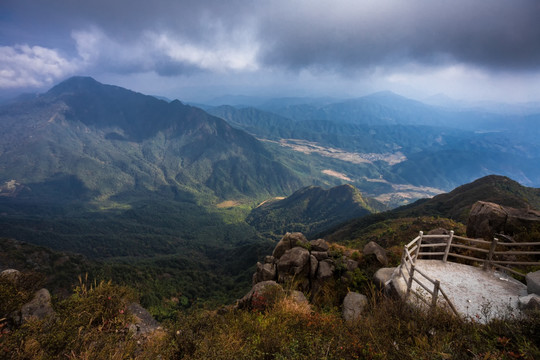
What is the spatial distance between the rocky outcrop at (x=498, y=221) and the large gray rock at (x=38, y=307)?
2568cm

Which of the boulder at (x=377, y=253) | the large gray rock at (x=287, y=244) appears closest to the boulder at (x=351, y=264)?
the boulder at (x=377, y=253)

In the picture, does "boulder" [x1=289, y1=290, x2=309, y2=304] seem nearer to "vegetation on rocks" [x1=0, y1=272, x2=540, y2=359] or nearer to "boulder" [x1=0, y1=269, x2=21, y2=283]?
"vegetation on rocks" [x1=0, y1=272, x2=540, y2=359]

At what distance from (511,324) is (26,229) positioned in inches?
9187

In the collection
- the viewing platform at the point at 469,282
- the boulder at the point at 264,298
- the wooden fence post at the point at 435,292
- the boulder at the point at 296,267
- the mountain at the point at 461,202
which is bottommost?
the mountain at the point at 461,202

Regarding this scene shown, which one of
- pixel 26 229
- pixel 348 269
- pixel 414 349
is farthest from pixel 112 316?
pixel 26 229

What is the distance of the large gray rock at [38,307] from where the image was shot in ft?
30.3

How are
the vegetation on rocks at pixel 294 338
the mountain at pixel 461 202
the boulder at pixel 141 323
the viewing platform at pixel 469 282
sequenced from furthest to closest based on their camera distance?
the mountain at pixel 461 202
the boulder at pixel 141 323
the viewing platform at pixel 469 282
the vegetation on rocks at pixel 294 338

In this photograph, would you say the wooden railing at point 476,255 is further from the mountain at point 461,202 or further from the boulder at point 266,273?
the mountain at point 461,202

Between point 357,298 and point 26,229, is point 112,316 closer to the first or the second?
point 357,298

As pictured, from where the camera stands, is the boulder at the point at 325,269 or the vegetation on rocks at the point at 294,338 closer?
the vegetation on rocks at the point at 294,338

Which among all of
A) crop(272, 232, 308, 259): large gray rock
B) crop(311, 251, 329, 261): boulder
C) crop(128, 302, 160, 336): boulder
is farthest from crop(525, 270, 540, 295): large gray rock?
crop(128, 302, 160, 336): boulder

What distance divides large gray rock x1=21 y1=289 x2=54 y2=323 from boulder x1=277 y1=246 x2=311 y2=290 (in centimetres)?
1222

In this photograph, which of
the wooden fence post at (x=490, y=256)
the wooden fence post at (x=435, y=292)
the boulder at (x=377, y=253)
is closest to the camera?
the wooden fence post at (x=435, y=292)

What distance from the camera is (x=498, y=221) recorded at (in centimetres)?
1714
